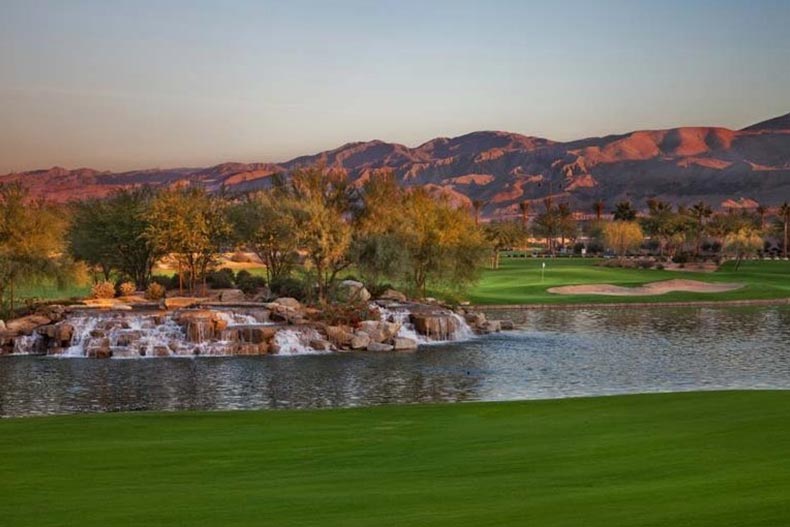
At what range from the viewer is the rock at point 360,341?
172 feet

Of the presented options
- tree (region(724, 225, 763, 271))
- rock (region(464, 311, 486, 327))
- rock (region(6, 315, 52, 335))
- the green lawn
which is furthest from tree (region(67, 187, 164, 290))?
tree (region(724, 225, 763, 271))

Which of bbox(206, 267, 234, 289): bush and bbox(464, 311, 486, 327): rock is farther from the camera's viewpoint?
bbox(206, 267, 234, 289): bush

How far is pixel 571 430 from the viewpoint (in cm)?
2008

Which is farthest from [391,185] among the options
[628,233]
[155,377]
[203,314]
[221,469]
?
[628,233]

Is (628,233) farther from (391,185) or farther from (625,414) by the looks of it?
(625,414)

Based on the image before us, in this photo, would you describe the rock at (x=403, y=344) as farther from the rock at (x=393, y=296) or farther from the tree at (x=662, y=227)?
the tree at (x=662, y=227)

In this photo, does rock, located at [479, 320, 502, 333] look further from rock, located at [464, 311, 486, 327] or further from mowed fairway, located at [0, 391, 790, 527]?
mowed fairway, located at [0, 391, 790, 527]

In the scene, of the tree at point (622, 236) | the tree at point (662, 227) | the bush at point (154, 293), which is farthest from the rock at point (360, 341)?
the tree at point (662, 227)

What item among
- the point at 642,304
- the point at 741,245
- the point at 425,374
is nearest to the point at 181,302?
the point at 425,374

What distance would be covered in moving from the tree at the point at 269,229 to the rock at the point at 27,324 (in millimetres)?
17301

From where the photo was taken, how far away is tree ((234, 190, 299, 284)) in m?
63.8

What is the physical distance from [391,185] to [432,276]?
8.12 meters

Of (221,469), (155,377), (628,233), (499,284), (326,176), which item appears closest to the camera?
(221,469)

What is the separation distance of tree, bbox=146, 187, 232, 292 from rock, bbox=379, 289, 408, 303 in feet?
41.0
